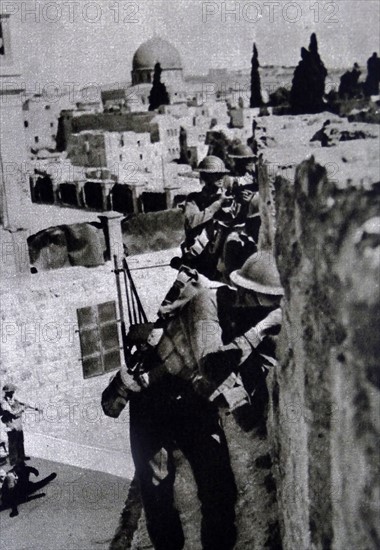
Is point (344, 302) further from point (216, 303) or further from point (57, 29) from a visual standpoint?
point (57, 29)

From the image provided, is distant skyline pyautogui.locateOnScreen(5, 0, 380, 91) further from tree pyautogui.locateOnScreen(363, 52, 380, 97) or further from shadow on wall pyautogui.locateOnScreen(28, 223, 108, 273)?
shadow on wall pyautogui.locateOnScreen(28, 223, 108, 273)

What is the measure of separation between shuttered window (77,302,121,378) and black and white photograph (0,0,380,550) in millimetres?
17

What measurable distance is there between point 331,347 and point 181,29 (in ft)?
7.94

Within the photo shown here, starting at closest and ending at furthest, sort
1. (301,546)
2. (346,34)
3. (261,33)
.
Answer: (301,546) → (346,34) → (261,33)

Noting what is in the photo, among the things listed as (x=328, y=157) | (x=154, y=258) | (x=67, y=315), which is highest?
(x=328, y=157)

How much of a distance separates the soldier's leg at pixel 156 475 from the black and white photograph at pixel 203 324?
0.03ft

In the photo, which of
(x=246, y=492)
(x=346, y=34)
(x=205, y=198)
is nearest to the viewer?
(x=246, y=492)

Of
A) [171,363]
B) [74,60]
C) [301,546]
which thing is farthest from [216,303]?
[74,60]

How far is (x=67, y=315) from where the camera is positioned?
515 cm

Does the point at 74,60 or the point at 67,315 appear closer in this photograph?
the point at 74,60

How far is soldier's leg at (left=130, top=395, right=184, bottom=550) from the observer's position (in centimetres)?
299

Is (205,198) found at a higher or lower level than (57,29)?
lower

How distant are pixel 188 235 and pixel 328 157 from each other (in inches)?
111

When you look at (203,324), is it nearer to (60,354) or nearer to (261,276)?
(261,276)
